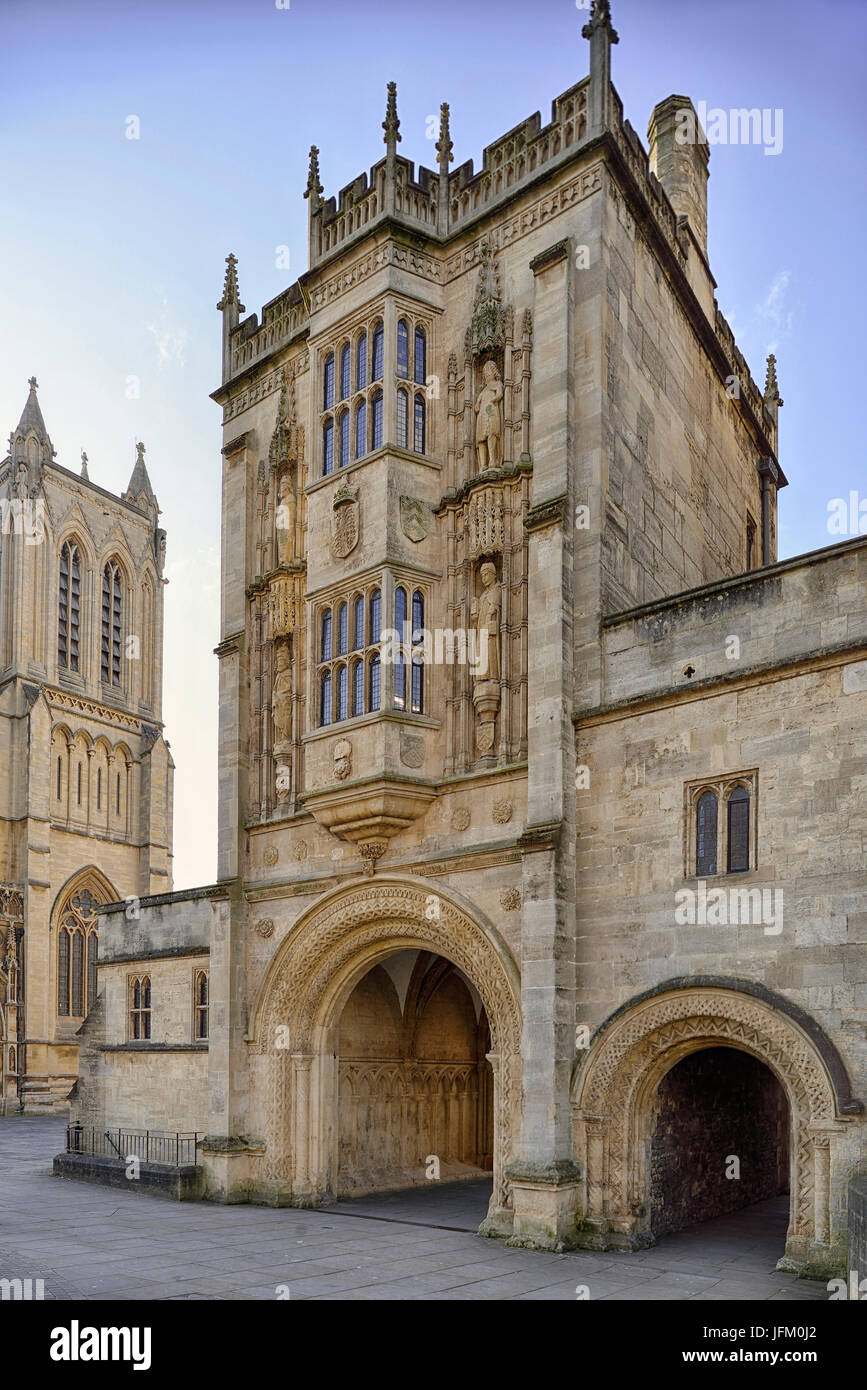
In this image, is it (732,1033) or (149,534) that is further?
(149,534)

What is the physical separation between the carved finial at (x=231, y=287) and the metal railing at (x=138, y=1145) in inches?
651

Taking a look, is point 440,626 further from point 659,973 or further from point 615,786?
point 659,973

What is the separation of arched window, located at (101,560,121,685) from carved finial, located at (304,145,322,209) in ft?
132

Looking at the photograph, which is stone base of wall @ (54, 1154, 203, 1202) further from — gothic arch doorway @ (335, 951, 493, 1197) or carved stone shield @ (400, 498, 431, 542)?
carved stone shield @ (400, 498, 431, 542)

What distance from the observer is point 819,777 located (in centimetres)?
1478

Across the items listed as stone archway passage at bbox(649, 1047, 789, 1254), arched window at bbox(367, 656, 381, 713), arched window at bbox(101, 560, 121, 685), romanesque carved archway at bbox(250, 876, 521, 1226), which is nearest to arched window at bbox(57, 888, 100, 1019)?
arched window at bbox(101, 560, 121, 685)

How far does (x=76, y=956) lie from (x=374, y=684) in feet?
130

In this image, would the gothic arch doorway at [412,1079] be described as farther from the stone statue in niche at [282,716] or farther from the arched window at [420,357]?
the arched window at [420,357]

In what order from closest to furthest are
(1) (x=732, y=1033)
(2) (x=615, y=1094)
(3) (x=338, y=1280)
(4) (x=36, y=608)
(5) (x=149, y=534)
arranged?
(3) (x=338, y=1280) < (1) (x=732, y=1033) < (2) (x=615, y=1094) < (4) (x=36, y=608) < (5) (x=149, y=534)

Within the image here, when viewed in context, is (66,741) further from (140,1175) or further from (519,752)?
(519,752)

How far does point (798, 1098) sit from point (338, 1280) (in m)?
5.65

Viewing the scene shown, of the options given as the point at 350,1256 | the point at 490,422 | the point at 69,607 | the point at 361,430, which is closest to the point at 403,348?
the point at 361,430

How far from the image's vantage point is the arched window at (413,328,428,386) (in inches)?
814
